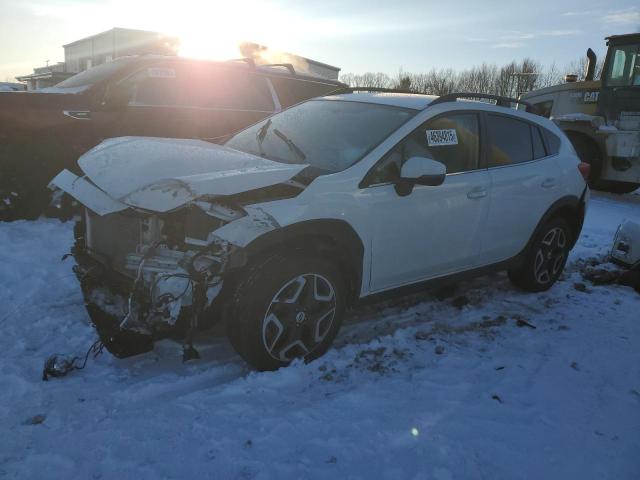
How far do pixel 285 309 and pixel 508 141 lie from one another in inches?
98.8

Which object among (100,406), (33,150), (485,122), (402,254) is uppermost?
(485,122)

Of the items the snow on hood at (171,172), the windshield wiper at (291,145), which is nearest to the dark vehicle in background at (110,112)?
the windshield wiper at (291,145)

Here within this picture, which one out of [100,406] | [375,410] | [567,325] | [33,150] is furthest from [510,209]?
[33,150]

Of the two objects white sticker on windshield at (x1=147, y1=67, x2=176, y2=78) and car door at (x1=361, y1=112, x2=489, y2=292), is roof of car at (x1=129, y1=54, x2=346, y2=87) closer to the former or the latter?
white sticker on windshield at (x1=147, y1=67, x2=176, y2=78)

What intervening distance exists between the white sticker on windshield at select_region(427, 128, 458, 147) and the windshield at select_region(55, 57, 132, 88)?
Result: 411 cm

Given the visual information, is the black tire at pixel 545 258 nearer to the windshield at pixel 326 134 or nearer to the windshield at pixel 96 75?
the windshield at pixel 326 134

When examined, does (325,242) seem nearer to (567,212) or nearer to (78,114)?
(567,212)

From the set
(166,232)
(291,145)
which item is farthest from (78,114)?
(166,232)

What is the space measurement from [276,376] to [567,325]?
8.31 ft

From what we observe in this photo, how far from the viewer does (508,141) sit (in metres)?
4.24

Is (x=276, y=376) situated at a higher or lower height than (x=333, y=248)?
lower

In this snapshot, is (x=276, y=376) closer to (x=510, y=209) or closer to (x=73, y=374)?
(x=73, y=374)

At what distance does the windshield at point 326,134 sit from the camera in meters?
3.46

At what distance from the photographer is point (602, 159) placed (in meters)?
10.4
